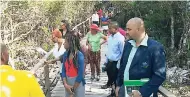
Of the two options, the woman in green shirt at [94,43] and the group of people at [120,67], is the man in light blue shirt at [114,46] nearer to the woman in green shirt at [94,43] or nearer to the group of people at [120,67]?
the group of people at [120,67]

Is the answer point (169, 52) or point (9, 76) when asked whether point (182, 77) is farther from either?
point (9, 76)

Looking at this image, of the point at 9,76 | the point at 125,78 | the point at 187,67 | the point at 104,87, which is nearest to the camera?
the point at 9,76

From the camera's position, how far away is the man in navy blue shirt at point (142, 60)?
13.1ft

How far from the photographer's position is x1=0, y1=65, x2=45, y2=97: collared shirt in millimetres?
2869

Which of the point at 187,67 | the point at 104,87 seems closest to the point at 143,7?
the point at 187,67

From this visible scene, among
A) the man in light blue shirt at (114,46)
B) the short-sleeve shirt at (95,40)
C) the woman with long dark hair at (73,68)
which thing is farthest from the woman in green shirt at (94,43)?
the woman with long dark hair at (73,68)

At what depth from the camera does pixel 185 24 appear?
1170cm

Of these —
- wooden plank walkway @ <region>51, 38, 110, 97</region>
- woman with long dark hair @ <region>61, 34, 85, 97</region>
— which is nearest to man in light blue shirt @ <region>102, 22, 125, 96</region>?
wooden plank walkway @ <region>51, 38, 110, 97</region>

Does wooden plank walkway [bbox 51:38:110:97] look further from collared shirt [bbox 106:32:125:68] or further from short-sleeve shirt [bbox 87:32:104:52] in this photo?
collared shirt [bbox 106:32:125:68]

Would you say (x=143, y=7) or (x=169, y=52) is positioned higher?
(x=143, y=7)

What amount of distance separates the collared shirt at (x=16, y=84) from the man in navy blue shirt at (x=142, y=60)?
139 centimetres

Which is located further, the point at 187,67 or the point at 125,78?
the point at 187,67

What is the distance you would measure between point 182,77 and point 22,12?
4569mm

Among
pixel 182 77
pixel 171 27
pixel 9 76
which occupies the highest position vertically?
pixel 9 76
